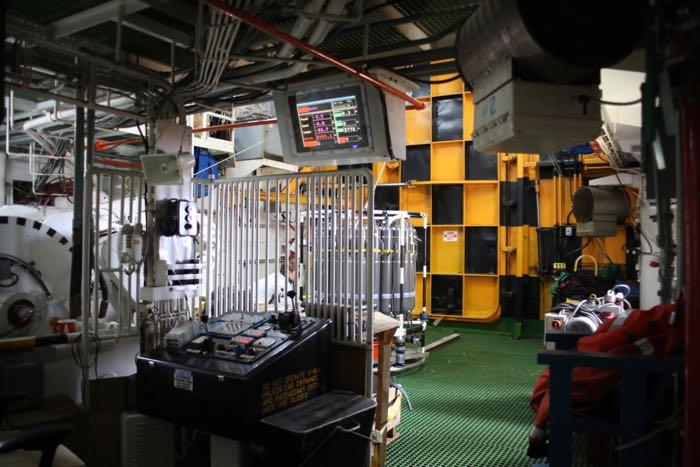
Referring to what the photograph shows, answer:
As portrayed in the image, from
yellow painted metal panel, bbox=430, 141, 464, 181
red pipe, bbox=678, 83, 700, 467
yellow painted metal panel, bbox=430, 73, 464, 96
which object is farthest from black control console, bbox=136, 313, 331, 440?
yellow painted metal panel, bbox=430, 73, 464, 96

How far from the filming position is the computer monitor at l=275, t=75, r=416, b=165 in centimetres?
339

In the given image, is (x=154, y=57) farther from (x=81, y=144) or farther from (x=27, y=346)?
(x=27, y=346)

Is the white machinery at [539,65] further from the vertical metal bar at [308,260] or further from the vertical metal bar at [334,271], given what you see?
the vertical metal bar at [308,260]

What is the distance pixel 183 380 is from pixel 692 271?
231cm

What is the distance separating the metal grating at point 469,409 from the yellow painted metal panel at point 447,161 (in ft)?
10.2

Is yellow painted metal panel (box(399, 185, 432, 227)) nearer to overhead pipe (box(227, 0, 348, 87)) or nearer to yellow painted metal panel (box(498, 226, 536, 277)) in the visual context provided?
yellow painted metal panel (box(498, 226, 536, 277))

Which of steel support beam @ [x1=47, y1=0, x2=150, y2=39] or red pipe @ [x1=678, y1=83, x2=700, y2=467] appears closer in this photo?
red pipe @ [x1=678, y1=83, x2=700, y2=467]

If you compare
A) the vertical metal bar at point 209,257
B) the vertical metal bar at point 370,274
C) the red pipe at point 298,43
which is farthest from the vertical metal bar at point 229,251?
the red pipe at point 298,43

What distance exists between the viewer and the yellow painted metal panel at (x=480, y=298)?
29.5 feet

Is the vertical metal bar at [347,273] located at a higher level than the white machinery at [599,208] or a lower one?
lower

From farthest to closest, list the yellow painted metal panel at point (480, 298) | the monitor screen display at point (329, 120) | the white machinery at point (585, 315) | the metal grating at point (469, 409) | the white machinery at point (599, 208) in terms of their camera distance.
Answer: the yellow painted metal panel at point (480, 298), the white machinery at point (599, 208), the white machinery at point (585, 315), the metal grating at point (469, 409), the monitor screen display at point (329, 120)

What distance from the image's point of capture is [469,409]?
4980mm

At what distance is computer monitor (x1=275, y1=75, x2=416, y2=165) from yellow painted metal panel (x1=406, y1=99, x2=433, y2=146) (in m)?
5.95

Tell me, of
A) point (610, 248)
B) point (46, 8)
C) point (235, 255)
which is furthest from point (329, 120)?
point (610, 248)
